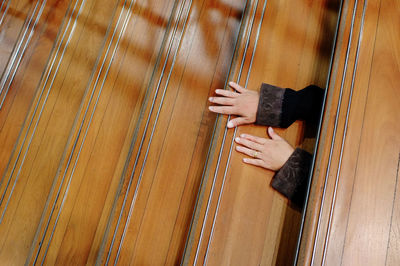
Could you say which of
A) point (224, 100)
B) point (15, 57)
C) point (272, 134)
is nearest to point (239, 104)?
point (224, 100)

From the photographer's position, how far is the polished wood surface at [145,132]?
120cm

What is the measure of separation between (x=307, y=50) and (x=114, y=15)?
133cm

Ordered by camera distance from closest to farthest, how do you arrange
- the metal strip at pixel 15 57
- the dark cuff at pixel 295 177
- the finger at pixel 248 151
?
the dark cuff at pixel 295 177
the finger at pixel 248 151
the metal strip at pixel 15 57

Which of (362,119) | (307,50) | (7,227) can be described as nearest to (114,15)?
(307,50)

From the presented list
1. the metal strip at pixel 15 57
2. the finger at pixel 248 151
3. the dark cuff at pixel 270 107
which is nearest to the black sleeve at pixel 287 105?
the dark cuff at pixel 270 107

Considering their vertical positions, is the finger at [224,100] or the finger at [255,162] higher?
the finger at [224,100]

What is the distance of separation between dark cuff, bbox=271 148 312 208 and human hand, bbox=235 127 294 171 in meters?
0.03

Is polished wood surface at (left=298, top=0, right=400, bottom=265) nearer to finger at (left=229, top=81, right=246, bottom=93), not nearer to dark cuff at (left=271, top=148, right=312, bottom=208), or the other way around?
dark cuff at (left=271, top=148, right=312, bottom=208)

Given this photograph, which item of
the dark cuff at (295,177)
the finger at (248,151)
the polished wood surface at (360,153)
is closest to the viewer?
the polished wood surface at (360,153)

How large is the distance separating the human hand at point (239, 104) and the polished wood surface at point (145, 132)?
0.16 ft

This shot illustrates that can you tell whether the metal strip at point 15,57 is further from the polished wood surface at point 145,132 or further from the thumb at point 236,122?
the thumb at point 236,122

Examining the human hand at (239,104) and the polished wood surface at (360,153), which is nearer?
the polished wood surface at (360,153)

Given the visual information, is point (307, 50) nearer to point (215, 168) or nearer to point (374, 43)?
point (374, 43)

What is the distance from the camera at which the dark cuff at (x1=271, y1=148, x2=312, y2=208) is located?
1.12m
